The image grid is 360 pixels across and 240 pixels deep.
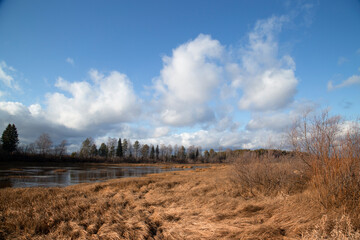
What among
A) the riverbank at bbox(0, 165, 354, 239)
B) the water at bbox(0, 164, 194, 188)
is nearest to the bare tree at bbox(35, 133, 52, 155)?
the water at bbox(0, 164, 194, 188)

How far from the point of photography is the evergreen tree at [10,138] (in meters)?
62.0

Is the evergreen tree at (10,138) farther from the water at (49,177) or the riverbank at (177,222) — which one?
the riverbank at (177,222)

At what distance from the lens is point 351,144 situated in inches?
197

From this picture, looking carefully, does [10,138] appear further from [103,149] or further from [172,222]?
[172,222]

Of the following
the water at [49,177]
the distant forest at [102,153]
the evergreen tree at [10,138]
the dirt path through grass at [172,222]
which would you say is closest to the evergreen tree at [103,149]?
the distant forest at [102,153]

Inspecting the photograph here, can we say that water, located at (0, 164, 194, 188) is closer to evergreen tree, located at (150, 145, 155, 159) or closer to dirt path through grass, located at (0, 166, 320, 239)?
dirt path through grass, located at (0, 166, 320, 239)

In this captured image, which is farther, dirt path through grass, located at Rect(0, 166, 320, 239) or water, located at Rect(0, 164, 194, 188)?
water, located at Rect(0, 164, 194, 188)

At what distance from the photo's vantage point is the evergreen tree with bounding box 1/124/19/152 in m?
62.0

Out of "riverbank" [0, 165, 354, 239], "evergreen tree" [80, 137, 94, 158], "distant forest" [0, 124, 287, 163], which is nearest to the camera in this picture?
"riverbank" [0, 165, 354, 239]

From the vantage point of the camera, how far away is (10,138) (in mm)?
62969

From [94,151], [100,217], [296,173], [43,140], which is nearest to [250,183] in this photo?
[296,173]

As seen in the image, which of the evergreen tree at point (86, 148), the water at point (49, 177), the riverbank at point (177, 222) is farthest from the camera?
the evergreen tree at point (86, 148)

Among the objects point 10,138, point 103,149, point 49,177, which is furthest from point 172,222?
point 103,149

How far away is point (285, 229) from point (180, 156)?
13937 cm
